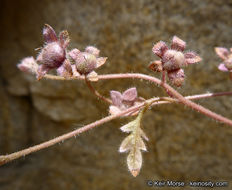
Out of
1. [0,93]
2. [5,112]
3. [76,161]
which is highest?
[0,93]

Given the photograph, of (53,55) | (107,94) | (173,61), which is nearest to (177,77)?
(173,61)

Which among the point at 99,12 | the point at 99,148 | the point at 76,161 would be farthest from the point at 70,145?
the point at 99,12

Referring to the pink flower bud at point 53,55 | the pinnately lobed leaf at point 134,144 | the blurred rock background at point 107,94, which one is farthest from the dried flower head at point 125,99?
the blurred rock background at point 107,94

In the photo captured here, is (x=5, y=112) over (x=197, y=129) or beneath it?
beneath

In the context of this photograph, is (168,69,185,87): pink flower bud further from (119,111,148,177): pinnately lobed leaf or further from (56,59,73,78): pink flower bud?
(56,59,73,78): pink flower bud

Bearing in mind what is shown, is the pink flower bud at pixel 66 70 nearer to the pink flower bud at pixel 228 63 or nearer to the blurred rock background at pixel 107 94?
the pink flower bud at pixel 228 63

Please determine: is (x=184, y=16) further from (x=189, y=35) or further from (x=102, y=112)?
(x=102, y=112)

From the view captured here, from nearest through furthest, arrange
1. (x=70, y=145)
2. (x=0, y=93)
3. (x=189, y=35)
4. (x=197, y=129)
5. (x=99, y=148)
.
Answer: (x=189, y=35)
(x=197, y=129)
(x=99, y=148)
(x=70, y=145)
(x=0, y=93)

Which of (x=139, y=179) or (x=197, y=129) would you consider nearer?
(x=197, y=129)
